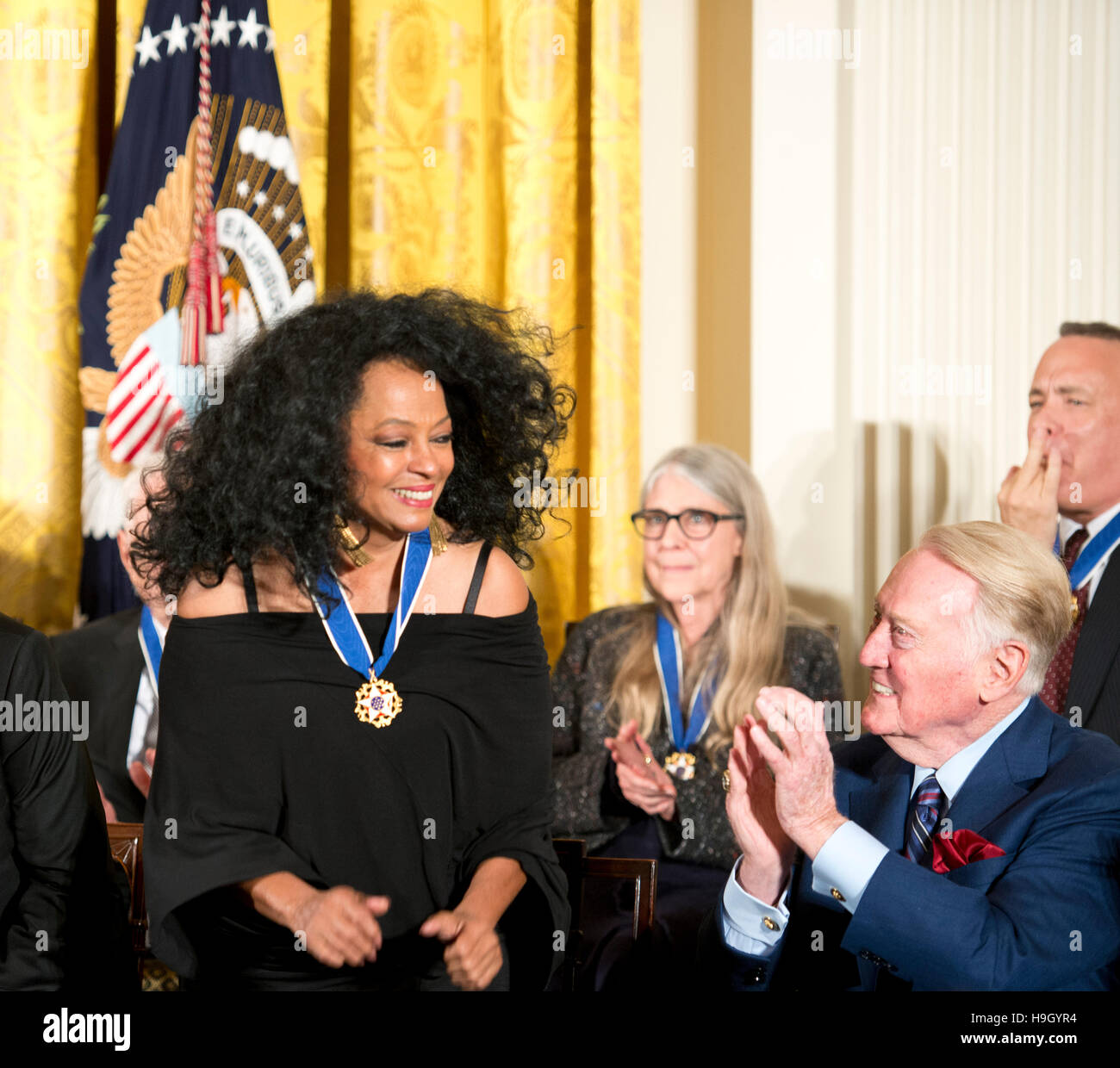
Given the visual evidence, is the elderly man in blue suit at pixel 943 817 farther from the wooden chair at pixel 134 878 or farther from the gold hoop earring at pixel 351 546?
the wooden chair at pixel 134 878

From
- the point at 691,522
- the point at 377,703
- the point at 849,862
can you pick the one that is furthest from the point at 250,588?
the point at 691,522

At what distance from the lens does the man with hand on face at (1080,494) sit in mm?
3318

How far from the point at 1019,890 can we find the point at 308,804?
122 centimetres

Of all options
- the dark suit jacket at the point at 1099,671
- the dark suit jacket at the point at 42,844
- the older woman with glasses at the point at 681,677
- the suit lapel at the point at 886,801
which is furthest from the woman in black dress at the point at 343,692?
the dark suit jacket at the point at 1099,671

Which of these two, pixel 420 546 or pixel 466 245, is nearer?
pixel 420 546

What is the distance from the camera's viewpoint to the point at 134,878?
2637 mm

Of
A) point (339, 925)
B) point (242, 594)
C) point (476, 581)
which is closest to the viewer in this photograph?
point (339, 925)

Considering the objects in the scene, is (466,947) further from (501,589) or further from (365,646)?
(501,589)

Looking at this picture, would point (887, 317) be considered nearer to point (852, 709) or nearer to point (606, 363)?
point (606, 363)

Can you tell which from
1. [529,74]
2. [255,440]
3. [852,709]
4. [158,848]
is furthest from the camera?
[529,74]

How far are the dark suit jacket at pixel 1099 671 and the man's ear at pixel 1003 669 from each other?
130cm

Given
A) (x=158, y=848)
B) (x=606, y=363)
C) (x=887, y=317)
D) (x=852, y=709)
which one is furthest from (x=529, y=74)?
(x=158, y=848)
